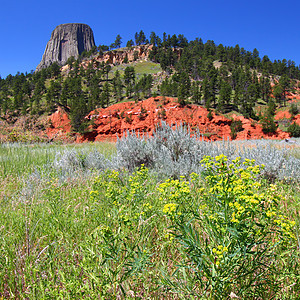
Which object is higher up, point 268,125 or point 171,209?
point 268,125

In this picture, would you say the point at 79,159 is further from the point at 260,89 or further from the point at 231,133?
the point at 260,89

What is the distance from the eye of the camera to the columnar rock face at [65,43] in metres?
112

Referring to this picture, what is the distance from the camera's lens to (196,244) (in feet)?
3.78

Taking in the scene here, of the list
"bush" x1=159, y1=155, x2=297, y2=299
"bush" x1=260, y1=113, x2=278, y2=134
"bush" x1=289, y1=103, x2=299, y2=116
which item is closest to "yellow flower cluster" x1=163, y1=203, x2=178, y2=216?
"bush" x1=159, y1=155, x2=297, y2=299

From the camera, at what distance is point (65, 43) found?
11325cm

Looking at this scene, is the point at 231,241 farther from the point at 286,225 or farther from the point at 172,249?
the point at 172,249

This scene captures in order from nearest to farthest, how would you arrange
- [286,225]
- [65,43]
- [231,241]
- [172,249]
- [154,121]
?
1. [286,225]
2. [231,241]
3. [172,249]
4. [154,121]
5. [65,43]

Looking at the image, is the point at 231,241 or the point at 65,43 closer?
the point at 231,241

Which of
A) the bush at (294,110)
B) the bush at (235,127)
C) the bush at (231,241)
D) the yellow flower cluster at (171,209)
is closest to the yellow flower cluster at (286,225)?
the bush at (231,241)

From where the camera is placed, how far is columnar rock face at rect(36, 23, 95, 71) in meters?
112

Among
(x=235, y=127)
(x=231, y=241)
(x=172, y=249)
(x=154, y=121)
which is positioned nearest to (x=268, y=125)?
(x=235, y=127)

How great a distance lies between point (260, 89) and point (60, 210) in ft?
162

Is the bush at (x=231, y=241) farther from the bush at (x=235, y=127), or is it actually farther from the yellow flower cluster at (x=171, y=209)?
the bush at (x=235, y=127)

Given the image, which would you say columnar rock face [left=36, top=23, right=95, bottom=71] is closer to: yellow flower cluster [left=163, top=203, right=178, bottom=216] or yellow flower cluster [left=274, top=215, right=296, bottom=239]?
yellow flower cluster [left=163, top=203, right=178, bottom=216]
